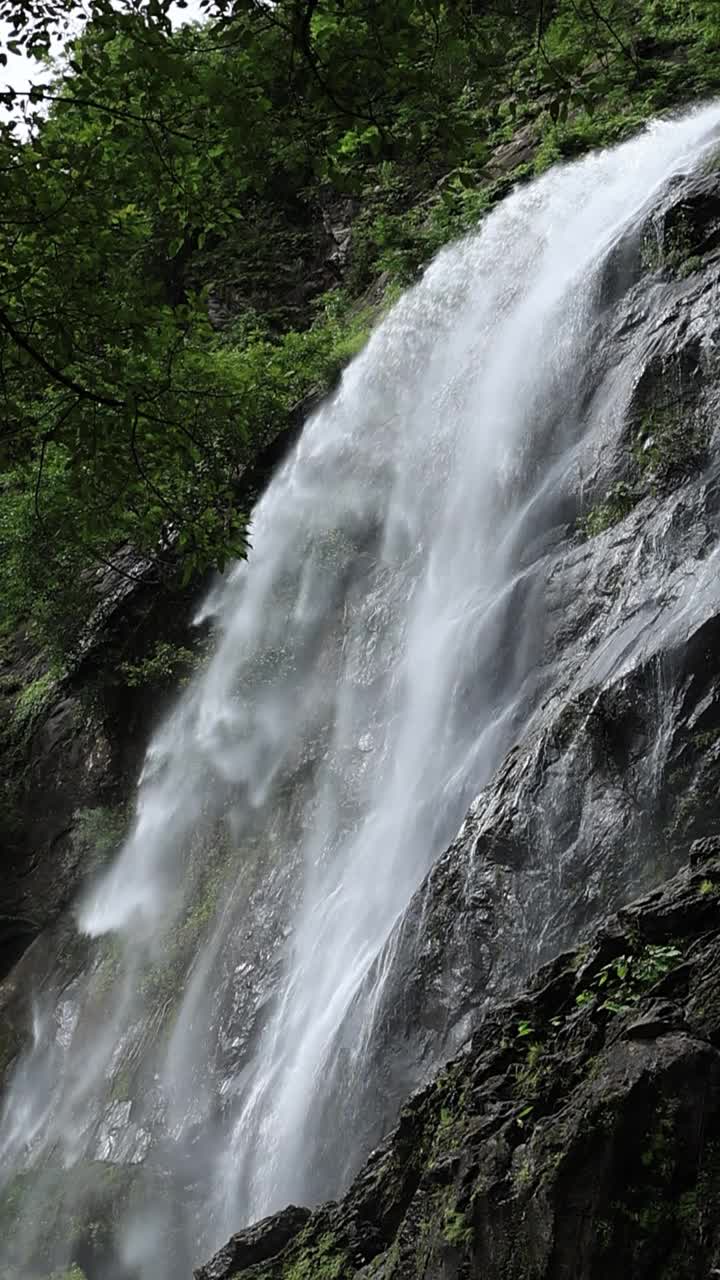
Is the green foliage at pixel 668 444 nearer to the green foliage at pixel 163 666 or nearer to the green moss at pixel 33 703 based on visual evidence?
the green foliage at pixel 163 666

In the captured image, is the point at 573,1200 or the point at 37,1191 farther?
the point at 37,1191

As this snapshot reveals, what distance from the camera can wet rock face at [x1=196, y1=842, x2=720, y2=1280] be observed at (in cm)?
376

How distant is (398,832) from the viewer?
8422mm

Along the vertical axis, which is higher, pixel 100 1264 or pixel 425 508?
pixel 425 508

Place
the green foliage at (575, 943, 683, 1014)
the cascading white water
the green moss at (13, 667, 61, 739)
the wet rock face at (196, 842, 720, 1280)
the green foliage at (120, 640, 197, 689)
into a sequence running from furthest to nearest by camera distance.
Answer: the green moss at (13, 667, 61, 739)
the green foliage at (120, 640, 197, 689)
the cascading white water
the green foliage at (575, 943, 683, 1014)
the wet rock face at (196, 842, 720, 1280)

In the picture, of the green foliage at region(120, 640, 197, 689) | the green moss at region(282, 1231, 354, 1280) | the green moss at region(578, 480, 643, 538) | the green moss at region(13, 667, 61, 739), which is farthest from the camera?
the green moss at region(13, 667, 61, 739)

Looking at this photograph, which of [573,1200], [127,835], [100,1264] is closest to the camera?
[573,1200]

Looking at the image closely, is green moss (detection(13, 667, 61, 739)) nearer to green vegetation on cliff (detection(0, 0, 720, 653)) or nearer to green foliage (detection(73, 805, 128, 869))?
green foliage (detection(73, 805, 128, 869))

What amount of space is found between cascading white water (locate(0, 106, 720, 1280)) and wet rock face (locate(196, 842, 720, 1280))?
1672 mm

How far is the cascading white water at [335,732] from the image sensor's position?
794cm

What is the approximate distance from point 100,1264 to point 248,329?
13425mm

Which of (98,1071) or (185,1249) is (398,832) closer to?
(185,1249)

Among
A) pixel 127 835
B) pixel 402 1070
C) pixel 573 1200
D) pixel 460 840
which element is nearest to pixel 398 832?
pixel 460 840

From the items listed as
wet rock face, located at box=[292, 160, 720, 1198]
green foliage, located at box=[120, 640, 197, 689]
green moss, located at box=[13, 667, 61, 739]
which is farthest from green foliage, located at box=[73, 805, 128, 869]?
wet rock face, located at box=[292, 160, 720, 1198]
